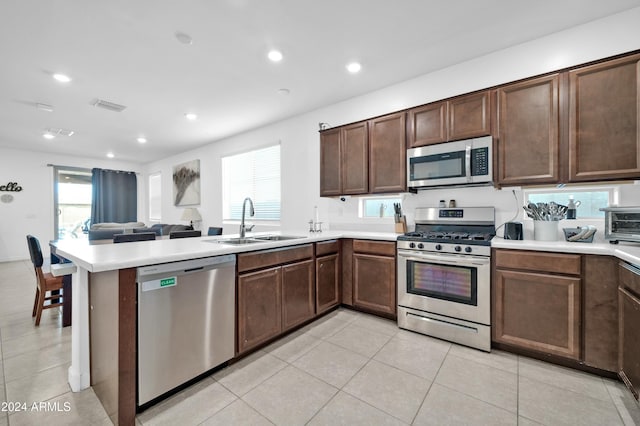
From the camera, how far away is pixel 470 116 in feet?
8.38

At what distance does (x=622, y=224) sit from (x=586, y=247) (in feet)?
1.26

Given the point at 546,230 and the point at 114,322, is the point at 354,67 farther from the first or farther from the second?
the point at 114,322

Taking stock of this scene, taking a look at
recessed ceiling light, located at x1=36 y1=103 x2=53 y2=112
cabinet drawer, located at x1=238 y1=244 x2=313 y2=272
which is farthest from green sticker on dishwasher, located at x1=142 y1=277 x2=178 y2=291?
recessed ceiling light, located at x1=36 y1=103 x2=53 y2=112

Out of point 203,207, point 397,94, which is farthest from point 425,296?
point 203,207

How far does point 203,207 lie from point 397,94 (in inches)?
189

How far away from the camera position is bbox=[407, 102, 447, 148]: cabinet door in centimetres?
270

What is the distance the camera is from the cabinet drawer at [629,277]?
A: 1526mm

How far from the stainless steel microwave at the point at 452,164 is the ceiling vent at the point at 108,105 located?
4043 millimetres

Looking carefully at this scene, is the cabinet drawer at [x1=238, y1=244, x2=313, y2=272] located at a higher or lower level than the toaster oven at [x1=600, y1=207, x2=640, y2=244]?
lower

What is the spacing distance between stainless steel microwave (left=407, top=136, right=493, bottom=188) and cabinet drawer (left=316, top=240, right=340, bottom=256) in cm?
103

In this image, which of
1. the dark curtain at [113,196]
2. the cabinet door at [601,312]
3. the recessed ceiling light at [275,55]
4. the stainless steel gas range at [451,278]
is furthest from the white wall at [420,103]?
the dark curtain at [113,196]

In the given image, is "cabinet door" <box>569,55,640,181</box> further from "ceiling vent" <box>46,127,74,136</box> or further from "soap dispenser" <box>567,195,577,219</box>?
"ceiling vent" <box>46,127,74,136</box>

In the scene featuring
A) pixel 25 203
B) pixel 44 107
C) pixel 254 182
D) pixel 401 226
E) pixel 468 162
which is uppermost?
pixel 44 107

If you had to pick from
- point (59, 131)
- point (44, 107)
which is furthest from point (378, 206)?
point (59, 131)
